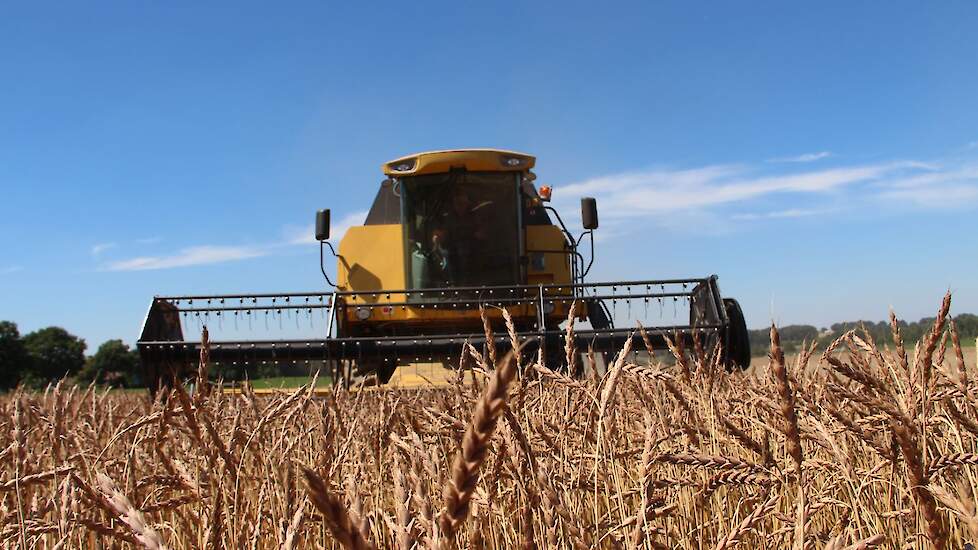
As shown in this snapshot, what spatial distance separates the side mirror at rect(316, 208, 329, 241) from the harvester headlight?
2.90 ft

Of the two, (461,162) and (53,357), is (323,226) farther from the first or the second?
(53,357)

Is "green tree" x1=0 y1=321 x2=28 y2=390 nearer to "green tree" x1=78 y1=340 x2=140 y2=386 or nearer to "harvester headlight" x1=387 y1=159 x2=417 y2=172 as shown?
"green tree" x1=78 y1=340 x2=140 y2=386

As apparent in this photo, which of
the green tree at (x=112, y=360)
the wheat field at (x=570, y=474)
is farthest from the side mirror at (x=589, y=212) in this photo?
the green tree at (x=112, y=360)

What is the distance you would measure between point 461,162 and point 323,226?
1677 millimetres

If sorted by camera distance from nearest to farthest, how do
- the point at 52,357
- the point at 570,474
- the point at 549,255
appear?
the point at 570,474
the point at 549,255
the point at 52,357

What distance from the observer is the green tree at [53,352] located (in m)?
47.7

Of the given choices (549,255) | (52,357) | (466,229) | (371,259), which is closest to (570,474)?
(466,229)

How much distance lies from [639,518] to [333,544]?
981mm

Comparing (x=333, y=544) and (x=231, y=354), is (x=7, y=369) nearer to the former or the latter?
(x=231, y=354)

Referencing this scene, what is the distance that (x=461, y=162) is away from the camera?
9.20 metres

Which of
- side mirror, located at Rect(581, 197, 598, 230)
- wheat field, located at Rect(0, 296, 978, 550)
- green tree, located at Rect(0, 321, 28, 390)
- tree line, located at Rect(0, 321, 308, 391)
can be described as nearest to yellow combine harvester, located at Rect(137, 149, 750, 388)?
side mirror, located at Rect(581, 197, 598, 230)

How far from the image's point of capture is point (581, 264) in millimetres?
9680

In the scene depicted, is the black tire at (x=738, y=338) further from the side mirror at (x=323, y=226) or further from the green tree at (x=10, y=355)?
the green tree at (x=10, y=355)

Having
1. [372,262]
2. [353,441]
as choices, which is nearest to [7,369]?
[372,262]
